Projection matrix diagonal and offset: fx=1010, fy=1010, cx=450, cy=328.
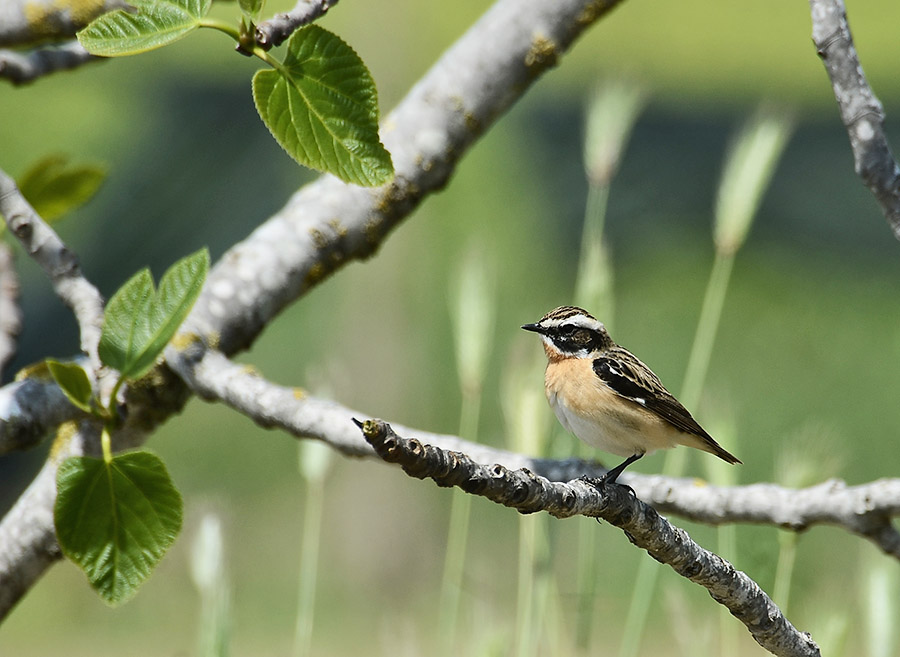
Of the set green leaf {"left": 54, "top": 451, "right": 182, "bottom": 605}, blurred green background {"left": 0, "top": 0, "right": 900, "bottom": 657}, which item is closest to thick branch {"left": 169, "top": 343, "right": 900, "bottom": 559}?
green leaf {"left": 54, "top": 451, "right": 182, "bottom": 605}

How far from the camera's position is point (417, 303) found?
7957mm

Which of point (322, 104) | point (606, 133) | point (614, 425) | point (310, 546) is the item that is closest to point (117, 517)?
point (322, 104)

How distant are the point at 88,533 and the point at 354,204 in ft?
3.50

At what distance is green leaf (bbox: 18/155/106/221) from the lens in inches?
90.4

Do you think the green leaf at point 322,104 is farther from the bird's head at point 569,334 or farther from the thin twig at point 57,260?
the bird's head at point 569,334

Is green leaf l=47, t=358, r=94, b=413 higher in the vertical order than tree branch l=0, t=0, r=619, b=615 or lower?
lower

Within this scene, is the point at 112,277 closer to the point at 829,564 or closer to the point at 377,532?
the point at 377,532

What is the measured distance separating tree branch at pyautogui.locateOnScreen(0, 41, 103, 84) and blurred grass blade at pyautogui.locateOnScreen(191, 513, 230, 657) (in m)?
1.12

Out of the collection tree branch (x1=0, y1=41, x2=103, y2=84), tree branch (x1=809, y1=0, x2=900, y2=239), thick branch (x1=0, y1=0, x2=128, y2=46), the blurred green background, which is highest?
tree branch (x1=809, y1=0, x2=900, y2=239)

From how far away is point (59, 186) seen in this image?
231 cm

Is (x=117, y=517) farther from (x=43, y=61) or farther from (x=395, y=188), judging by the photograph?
(x=43, y=61)

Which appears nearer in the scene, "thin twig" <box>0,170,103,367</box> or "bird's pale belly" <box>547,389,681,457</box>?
"thin twig" <box>0,170,103,367</box>

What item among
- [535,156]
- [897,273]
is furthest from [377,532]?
[897,273]

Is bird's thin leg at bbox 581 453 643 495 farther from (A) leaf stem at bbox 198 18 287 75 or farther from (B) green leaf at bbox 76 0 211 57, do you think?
(B) green leaf at bbox 76 0 211 57
